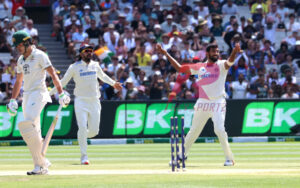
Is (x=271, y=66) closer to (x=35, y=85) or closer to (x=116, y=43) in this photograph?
(x=116, y=43)

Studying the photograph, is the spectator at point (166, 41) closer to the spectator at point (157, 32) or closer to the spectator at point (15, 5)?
the spectator at point (157, 32)

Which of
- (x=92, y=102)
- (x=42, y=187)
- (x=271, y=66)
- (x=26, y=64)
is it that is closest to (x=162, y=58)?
(x=271, y=66)

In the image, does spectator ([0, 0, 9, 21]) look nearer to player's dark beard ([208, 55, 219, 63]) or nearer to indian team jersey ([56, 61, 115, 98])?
indian team jersey ([56, 61, 115, 98])

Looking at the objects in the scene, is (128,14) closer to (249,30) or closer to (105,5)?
(105,5)

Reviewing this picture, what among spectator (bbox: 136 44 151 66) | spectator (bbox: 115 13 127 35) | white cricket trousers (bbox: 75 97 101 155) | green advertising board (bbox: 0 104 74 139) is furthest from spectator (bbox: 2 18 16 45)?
white cricket trousers (bbox: 75 97 101 155)

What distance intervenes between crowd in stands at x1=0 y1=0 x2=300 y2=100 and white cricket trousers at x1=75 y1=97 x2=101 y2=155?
321 inches

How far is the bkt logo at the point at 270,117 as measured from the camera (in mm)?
22484

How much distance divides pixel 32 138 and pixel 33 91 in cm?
72

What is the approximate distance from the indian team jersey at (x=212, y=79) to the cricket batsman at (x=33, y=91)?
9.66 feet

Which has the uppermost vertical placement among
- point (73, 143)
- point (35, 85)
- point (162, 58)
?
point (35, 85)

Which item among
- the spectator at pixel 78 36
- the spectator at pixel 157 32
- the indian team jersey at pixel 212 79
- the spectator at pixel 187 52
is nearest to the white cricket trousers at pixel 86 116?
the indian team jersey at pixel 212 79

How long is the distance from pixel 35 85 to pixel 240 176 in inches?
133

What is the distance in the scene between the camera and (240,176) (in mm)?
11086

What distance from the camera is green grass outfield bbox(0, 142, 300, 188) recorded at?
10.3 m
